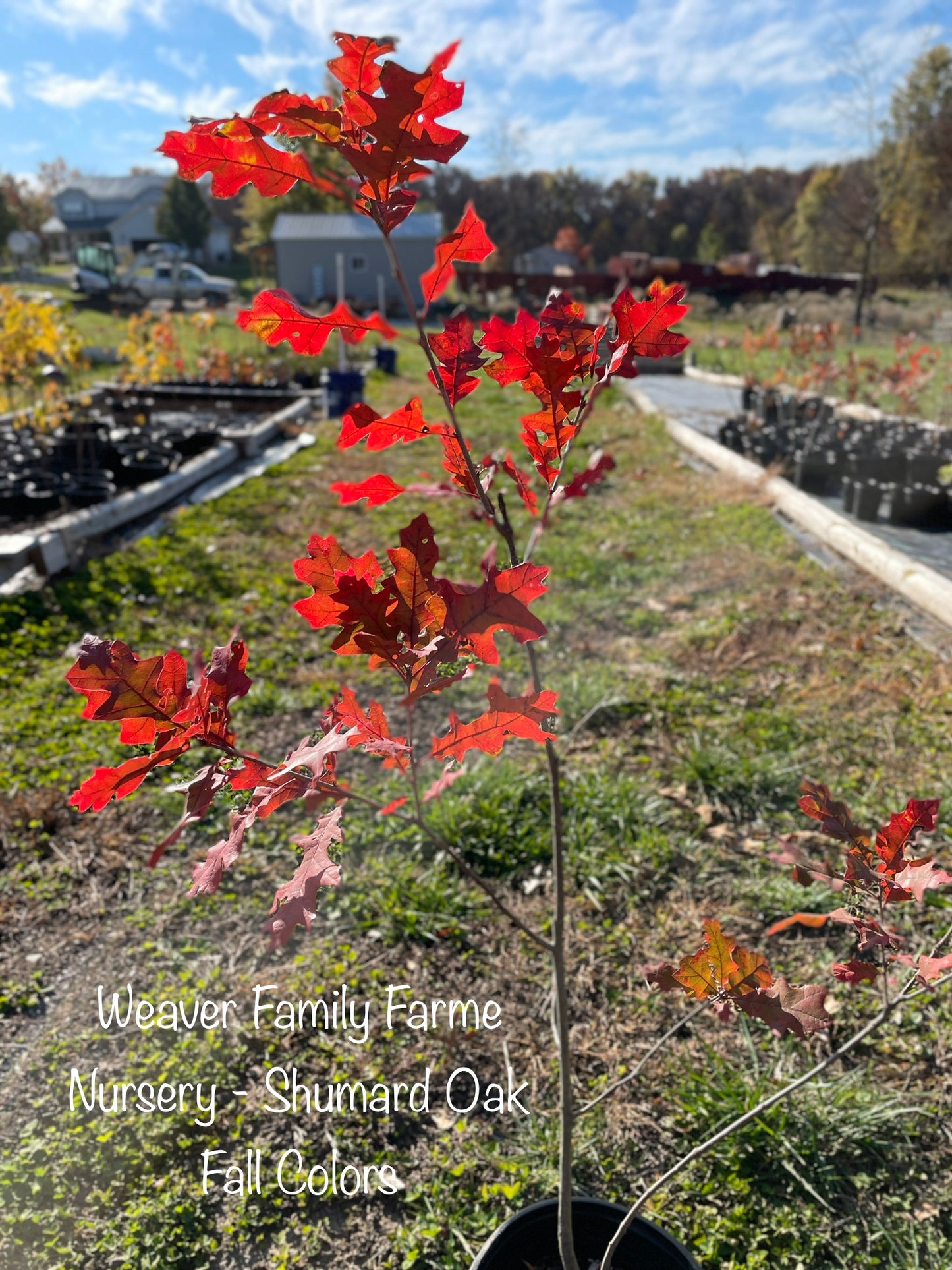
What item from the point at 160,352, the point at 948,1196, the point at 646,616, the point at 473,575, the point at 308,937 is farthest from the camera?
the point at 160,352

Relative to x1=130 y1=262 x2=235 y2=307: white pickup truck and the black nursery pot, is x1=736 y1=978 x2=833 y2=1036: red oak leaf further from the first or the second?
x1=130 y1=262 x2=235 y2=307: white pickup truck

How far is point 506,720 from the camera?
1013mm

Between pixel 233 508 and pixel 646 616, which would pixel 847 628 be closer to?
pixel 646 616

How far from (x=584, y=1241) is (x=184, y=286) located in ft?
127

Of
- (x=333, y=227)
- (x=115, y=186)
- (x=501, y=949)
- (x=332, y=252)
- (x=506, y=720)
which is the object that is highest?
(x=115, y=186)

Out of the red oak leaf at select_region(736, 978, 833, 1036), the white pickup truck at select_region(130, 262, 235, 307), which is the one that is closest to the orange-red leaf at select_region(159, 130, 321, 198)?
the red oak leaf at select_region(736, 978, 833, 1036)

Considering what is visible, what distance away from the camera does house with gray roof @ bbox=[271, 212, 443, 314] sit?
3281cm

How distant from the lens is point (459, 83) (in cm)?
91

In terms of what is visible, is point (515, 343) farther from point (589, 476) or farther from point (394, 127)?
point (589, 476)

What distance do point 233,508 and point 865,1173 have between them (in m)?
6.02

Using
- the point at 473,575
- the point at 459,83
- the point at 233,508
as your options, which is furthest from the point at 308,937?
the point at 233,508

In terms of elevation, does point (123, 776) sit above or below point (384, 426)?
below

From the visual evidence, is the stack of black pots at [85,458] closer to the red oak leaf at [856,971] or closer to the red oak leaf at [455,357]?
the red oak leaf at [455,357]

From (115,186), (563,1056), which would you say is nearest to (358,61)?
(563,1056)
